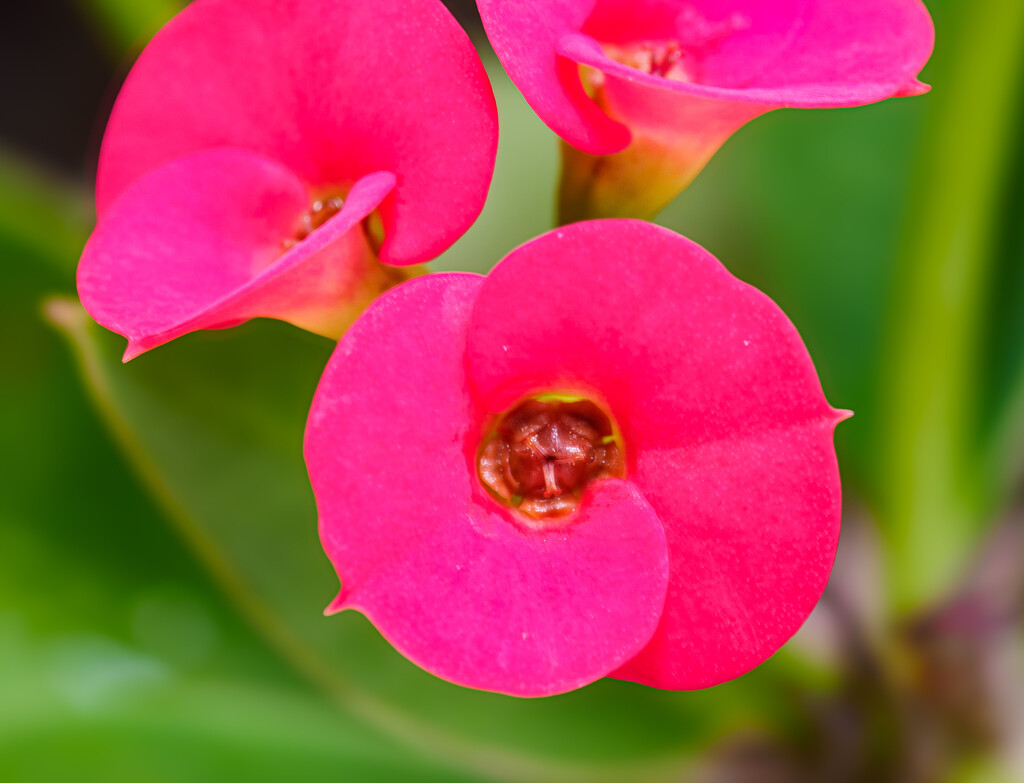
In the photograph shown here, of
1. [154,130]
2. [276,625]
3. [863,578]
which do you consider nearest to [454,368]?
[154,130]

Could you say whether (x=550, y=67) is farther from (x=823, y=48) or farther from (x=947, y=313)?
(x=947, y=313)

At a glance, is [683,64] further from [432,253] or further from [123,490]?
[123,490]

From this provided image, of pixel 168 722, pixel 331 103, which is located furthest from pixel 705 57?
pixel 168 722

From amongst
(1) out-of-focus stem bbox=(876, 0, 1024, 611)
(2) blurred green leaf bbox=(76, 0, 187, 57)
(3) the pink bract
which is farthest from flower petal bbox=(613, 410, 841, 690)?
(2) blurred green leaf bbox=(76, 0, 187, 57)

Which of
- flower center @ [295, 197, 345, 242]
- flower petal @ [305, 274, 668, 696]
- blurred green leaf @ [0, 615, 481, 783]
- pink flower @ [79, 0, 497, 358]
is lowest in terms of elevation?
blurred green leaf @ [0, 615, 481, 783]

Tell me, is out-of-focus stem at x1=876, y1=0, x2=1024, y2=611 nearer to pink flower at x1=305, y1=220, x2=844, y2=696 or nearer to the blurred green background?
the blurred green background
